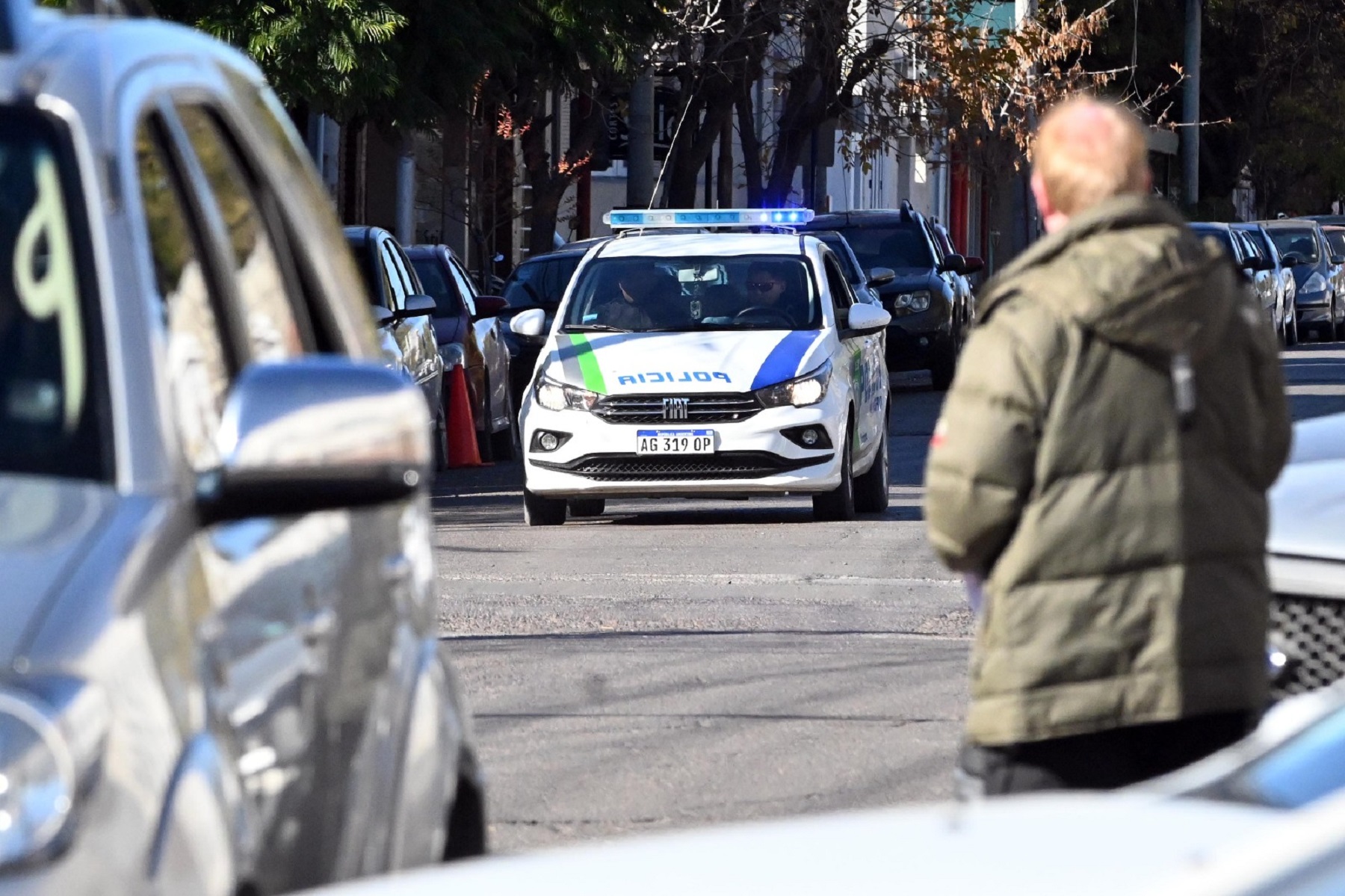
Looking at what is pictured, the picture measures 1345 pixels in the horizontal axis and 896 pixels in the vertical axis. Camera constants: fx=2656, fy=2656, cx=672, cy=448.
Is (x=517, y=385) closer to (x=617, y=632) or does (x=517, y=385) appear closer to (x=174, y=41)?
(x=617, y=632)

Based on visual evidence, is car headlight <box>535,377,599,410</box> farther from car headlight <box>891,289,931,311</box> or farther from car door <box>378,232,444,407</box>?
car headlight <box>891,289,931,311</box>

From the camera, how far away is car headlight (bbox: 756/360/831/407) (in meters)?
14.6

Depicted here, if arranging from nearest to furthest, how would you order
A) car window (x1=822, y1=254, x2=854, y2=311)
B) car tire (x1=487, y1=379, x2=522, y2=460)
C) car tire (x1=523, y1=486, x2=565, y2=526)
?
1. car tire (x1=523, y1=486, x2=565, y2=526)
2. car window (x1=822, y1=254, x2=854, y2=311)
3. car tire (x1=487, y1=379, x2=522, y2=460)

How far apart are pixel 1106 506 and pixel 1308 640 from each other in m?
1.44

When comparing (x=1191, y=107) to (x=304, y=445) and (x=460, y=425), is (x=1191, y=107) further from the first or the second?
(x=304, y=445)

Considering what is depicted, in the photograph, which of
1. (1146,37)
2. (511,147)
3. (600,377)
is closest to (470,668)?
(600,377)

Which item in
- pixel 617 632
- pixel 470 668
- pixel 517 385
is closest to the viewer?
pixel 470 668

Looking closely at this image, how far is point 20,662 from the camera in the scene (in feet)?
8.75

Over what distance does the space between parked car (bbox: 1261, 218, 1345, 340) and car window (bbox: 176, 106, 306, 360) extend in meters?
39.9

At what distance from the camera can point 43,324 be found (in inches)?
126

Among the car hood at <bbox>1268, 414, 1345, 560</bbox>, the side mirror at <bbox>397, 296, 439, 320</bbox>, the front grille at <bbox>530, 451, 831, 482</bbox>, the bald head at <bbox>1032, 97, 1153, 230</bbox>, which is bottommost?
the front grille at <bbox>530, 451, 831, 482</bbox>

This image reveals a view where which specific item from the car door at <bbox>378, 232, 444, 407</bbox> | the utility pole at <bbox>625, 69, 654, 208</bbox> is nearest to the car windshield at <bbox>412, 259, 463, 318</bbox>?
the car door at <bbox>378, 232, 444, 407</bbox>

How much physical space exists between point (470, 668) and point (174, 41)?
588 cm

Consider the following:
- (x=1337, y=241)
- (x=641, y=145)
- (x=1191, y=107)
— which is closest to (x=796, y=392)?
(x=641, y=145)
